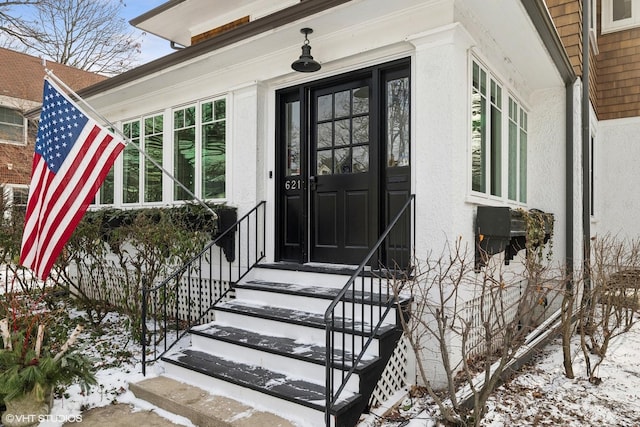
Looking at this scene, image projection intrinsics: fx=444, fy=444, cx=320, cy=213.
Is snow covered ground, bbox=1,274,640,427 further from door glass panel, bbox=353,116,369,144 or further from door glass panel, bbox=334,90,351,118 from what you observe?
door glass panel, bbox=334,90,351,118

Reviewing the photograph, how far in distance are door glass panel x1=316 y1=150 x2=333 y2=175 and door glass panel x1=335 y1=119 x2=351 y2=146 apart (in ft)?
0.57

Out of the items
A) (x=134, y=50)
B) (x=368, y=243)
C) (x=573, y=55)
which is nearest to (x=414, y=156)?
(x=368, y=243)

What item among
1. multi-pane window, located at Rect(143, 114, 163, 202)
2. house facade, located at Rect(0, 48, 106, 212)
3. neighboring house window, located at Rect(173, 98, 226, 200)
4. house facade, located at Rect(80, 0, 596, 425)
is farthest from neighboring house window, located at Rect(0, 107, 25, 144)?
neighboring house window, located at Rect(173, 98, 226, 200)

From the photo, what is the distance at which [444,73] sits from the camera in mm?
3805

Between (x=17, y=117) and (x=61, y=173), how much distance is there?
13.2 metres

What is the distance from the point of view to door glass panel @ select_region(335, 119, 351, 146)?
4.70 m

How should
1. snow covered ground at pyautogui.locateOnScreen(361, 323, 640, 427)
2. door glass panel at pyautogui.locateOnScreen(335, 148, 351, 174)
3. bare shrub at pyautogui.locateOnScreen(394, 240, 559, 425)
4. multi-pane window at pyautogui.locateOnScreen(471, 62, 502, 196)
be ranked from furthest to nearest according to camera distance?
door glass panel at pyautogui.locateOnScreen(335, 148, 351, 174), multi-pane window at pyautogui.locateOnScreen(471, 62, 502, 196), snow covered ground at pyautogui.locateOnScreen(361, 323, 640, 427), bare shrub at pyautogui.locateOnScreen(394, 240, 559, 425)

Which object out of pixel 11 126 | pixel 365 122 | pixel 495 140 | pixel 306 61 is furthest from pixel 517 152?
pixel 11 126

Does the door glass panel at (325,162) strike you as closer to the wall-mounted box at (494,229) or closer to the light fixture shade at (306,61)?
the light fixture shade at (306,61)

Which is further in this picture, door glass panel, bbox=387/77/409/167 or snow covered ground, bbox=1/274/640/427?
door glass panel, bbox=387/77/409/167

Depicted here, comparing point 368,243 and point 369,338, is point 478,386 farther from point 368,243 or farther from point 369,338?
point 368,243

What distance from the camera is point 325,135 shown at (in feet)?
16.1

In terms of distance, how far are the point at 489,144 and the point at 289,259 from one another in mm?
2503

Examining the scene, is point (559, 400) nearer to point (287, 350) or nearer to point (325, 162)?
point (287, 350)
